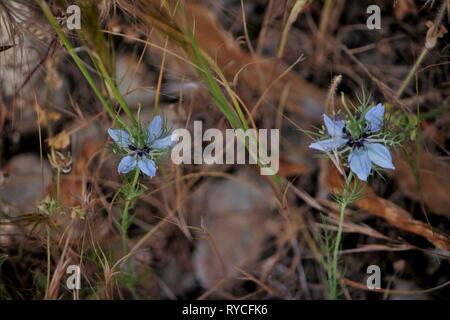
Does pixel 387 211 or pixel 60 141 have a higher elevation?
pixel 60 141

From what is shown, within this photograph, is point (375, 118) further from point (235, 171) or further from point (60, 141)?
point (60, 141)

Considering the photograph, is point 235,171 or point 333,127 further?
point 235,171

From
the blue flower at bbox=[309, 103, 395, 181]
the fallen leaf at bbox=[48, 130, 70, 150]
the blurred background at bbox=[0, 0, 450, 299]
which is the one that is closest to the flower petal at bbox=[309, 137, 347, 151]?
the blue flower at bbox=[309, 103, 395, 181]

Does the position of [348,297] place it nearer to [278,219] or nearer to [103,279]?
[278,219]

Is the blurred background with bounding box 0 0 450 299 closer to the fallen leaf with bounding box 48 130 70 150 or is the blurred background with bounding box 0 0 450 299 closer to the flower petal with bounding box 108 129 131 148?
the fallen leaf with bounding box 48 130 70 150

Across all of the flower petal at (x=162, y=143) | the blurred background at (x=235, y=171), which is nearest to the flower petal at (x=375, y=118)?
the blurred background at (x=235, y=171)

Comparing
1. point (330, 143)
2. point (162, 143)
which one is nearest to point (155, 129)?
point (162, 143)

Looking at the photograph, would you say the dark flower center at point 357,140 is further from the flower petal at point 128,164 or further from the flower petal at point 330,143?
the flower petal at point 128,164
